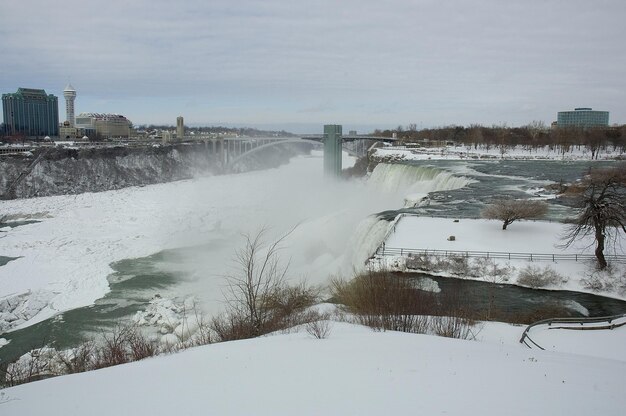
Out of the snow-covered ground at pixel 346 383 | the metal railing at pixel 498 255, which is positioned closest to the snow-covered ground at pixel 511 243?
the metal railing at pixel 498 255

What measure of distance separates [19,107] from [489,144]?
10778 cm

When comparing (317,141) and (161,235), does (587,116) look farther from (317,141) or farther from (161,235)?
(161,235)

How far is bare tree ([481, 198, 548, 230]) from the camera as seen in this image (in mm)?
20906

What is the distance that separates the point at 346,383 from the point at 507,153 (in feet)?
197

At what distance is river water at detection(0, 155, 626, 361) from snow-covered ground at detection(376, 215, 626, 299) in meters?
0.84

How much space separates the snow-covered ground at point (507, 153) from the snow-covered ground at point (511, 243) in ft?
95.2

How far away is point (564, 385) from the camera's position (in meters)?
7.88

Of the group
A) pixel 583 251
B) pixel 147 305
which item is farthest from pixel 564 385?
pixel 147 305

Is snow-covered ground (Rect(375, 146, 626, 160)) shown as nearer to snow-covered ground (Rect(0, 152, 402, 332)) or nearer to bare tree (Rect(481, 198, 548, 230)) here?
snow-covered ground (Rect(0, 152, 402, 332))

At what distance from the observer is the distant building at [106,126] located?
123 m

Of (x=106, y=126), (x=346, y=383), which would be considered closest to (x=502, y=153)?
(x=346, y=383)

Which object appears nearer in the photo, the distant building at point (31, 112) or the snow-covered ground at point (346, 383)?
A: the snow-covered ground at point (346, 383)

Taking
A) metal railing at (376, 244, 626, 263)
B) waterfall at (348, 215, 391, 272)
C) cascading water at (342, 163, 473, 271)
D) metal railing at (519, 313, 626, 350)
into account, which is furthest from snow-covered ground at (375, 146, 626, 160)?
metal railing at (519, 313, 626, 350)

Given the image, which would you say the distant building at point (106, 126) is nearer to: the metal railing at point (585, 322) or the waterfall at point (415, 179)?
the waterfall at point (415, 179)
